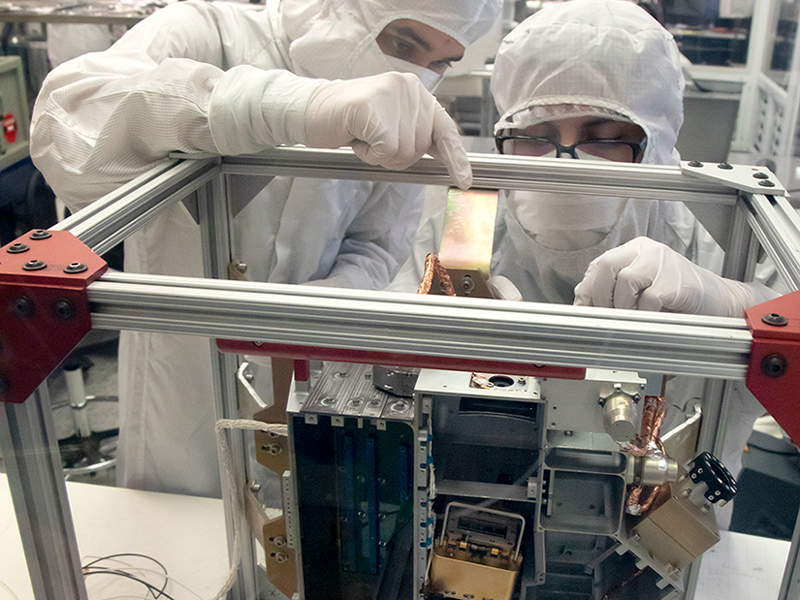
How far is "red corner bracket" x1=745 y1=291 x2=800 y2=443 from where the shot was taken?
61cm

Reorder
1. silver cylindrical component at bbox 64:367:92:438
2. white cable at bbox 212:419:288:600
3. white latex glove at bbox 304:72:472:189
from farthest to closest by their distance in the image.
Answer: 1. silver cylindrical component at bbox 64:367:92:438
2. white cable at bbox 212:419:288:600
3. white latex glove at bbox 304:72:472:189

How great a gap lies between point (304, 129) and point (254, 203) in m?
0.40

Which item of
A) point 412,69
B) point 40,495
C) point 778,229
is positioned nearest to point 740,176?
point 778,229

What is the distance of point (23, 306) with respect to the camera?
67cm

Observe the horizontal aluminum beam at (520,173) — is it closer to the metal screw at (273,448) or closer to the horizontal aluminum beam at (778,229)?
the horizontal aluminum beam at (778,229)

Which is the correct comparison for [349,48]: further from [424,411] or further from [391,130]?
[424,411]

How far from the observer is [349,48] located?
1471 mm

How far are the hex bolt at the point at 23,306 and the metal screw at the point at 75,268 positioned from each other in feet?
0.14

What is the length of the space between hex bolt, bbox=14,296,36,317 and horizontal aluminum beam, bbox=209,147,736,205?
1.47 feet

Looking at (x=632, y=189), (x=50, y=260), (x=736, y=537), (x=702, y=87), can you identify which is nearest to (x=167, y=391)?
(x=50, y=260)

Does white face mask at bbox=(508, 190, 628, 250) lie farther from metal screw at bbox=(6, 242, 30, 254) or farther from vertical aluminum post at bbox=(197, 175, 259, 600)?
metal screw at bbox=(6, 242, 30, 254)

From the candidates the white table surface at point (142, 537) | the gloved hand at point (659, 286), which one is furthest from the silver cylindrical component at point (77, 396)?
the gloved hand at point (659, 286)

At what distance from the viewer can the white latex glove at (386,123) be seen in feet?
3.11

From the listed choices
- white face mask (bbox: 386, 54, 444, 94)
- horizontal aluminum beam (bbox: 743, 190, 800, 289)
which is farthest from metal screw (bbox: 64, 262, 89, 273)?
white face mask (bbox: 386, 54, 444, 94)
